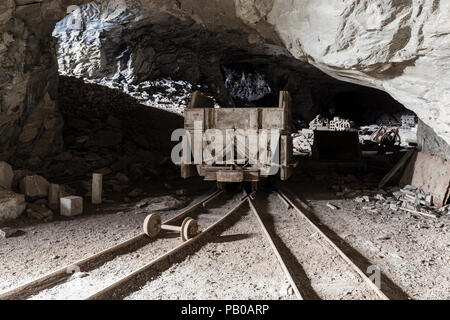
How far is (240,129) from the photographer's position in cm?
741

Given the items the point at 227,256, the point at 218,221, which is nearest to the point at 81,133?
the point at 218,221

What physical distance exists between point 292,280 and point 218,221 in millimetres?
2505

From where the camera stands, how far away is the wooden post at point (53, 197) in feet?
22.3

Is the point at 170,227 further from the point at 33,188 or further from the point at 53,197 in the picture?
the point at 33,188

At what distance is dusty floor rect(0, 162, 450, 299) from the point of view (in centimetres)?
373

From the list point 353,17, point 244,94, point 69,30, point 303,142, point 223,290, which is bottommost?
point 223,290

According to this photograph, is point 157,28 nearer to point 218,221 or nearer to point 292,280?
point 218,221

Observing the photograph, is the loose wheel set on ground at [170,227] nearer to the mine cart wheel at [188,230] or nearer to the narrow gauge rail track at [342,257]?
the mine cart wheel at [188,230]

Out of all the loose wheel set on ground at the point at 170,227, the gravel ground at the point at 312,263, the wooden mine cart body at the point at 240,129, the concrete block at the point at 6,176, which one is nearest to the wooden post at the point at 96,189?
the concrete block at the point at 6,176

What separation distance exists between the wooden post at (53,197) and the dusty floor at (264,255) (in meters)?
0.81

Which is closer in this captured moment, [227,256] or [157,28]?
[227,256]

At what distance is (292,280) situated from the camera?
148 inches

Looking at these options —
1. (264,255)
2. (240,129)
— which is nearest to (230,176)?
(240,129)

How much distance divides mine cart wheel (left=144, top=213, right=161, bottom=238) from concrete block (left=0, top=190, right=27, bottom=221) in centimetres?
282
